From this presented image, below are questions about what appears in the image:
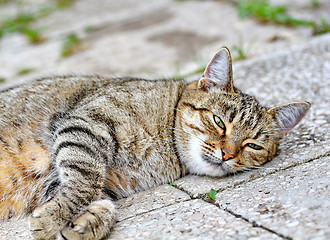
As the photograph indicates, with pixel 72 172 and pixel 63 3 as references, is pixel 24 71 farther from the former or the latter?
pixel 63 3

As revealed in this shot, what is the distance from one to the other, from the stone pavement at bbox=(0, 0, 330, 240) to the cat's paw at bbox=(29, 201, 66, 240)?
0.49 feet

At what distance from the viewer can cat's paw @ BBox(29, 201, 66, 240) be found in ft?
6.91

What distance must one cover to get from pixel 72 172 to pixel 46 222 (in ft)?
1.16

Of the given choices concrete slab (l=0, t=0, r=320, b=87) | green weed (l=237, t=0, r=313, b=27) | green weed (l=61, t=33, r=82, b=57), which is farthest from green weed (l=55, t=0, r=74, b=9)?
green weed (l=237, t=0, r=313, b=27)

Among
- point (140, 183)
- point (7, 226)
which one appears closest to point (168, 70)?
point (140, 183)

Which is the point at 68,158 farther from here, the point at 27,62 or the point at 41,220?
the point at 27,62

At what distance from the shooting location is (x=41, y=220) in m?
2.12

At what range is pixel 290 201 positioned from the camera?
2070 millimetres

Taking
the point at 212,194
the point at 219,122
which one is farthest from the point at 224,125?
the point at 212,194

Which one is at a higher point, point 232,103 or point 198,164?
point 232,103

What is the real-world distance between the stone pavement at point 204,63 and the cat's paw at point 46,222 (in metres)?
0.15

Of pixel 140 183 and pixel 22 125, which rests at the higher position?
pixel 22 125

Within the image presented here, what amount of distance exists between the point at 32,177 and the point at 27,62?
149 inches

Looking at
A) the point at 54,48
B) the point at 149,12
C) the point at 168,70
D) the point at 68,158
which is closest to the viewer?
the point at 68,158
